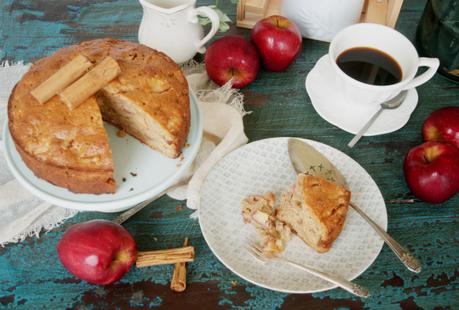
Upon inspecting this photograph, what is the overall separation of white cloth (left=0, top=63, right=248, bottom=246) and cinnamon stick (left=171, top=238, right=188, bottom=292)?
165 millimetres

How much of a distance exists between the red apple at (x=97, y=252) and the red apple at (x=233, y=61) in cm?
57

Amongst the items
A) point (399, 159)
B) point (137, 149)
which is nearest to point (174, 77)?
point (137, 149)

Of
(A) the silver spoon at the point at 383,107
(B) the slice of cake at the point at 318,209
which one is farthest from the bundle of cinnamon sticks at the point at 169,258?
(A) the silver spoon at the point at 383,107

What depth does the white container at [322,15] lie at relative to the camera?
1.43m

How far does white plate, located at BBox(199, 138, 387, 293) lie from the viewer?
40.8 inches

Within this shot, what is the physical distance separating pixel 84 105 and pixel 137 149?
0.19 meters

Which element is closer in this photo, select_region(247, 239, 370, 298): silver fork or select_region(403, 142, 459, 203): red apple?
select_region(247, 239, 370, 298): silver fork

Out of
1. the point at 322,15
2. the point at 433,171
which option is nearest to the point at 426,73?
the point at 433,171

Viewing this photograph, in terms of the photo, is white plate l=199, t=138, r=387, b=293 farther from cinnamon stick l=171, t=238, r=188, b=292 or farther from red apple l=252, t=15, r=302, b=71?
red apple l=252, t=15, r=302, b=71

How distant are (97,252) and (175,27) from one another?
2.22 ft

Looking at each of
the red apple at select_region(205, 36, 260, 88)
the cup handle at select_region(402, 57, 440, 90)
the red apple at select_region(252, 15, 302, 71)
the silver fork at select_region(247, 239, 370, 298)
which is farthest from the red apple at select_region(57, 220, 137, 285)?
the cup handle at select_region(402, 57, 440, 90)

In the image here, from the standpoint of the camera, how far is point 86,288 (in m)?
1.05

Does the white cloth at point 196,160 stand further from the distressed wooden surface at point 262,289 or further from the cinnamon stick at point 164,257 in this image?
the cinnamon stick at point 164,257

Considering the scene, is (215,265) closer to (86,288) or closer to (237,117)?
(86,288)
